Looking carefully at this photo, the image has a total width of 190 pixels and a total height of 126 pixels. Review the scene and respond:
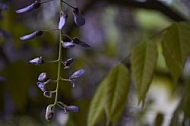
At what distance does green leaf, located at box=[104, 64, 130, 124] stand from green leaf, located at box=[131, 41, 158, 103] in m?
0.05

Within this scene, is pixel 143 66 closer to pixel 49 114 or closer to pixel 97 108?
pixel 97 108

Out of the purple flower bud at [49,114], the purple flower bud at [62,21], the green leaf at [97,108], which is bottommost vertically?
the green leaf at [97,108]

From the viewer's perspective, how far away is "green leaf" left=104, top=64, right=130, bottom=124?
0.69 metres

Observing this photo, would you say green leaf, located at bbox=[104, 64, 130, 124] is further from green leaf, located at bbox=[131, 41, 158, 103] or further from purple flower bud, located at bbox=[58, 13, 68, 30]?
purple flower bud, located at bbox=[58, 13, 68, 30]

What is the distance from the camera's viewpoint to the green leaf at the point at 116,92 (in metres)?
0.69

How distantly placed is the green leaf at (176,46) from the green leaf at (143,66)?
2 centimetres

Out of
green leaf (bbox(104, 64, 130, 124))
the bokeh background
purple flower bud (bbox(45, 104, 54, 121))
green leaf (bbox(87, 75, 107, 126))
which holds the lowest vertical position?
the bokeh background

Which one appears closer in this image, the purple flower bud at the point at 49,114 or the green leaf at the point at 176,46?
the purple flower bud at the point at 49,114

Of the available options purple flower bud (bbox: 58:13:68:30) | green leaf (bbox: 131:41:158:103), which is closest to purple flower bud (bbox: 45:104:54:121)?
purple flower bud (bbox: 58:13:68:30)

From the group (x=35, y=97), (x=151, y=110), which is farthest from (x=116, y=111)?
(x=151, y=110)

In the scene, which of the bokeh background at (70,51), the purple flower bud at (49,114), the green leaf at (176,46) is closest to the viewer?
the purple flower bud at (49,114)

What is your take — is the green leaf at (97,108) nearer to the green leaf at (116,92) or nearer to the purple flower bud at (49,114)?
the green leaf at (116,92)

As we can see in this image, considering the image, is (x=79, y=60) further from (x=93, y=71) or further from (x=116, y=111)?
(x=116, y=111)

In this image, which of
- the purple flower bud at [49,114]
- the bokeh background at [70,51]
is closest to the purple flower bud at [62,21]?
the purple flower bud at [49,114]
